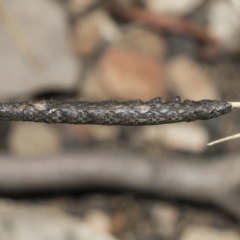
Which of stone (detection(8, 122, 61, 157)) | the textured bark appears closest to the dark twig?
stone (detection(8, 122, 61, 157))

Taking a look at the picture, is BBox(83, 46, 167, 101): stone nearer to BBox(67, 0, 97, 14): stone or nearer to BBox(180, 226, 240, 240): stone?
BBox(67, 0, 97, 14): stone

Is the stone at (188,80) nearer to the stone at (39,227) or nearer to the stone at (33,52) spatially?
the stone at (33,52)

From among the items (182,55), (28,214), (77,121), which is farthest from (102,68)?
(77,121)

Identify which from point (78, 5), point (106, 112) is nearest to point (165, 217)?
point (78, 5)

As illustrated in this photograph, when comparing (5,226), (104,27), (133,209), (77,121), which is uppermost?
(104,27)

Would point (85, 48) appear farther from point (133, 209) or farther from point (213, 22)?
point (133, 209)

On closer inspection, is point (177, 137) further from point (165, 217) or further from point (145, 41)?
point (145, 41)
